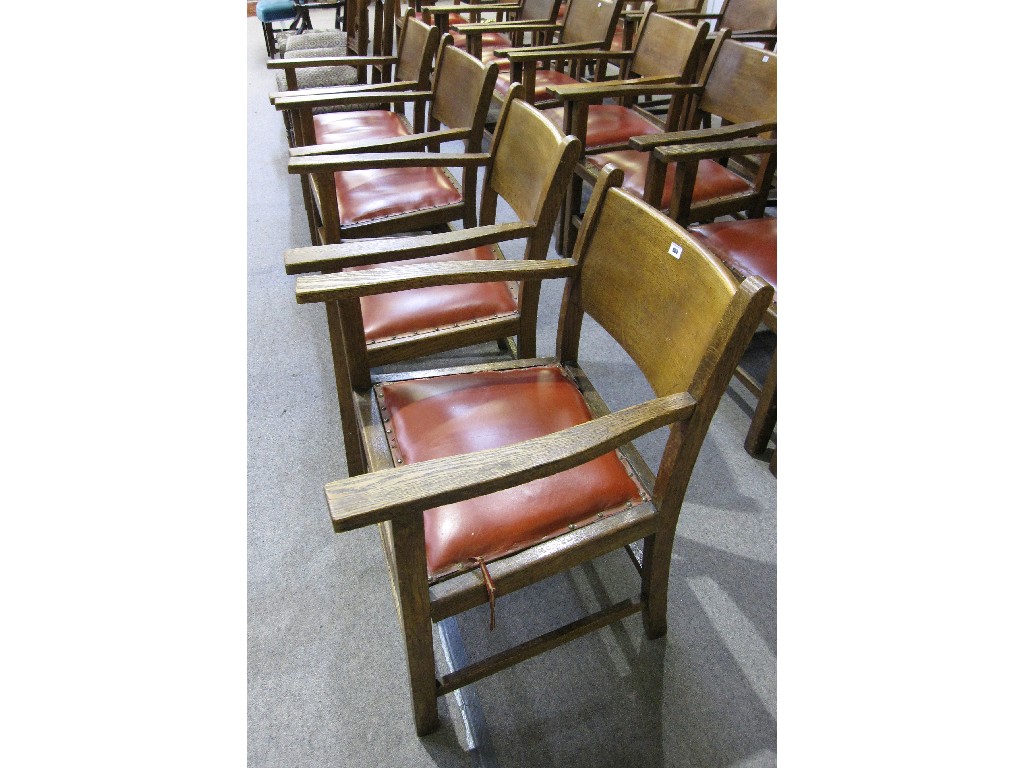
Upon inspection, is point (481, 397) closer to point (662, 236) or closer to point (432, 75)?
point (662, 236)

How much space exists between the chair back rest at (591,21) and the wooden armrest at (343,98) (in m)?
1.02

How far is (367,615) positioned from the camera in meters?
1.23

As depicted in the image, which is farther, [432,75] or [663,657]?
[432,75]

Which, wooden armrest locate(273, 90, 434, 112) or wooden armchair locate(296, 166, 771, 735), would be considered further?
wooden armrest locate(273, 90, 434, 112)

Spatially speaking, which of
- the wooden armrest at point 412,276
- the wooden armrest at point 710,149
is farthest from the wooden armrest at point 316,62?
the wooden armrest at point 412,276

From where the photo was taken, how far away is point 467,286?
4.38 ft

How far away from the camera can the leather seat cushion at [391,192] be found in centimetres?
165

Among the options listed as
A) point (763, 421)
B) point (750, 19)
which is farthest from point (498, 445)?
point (750, 19)

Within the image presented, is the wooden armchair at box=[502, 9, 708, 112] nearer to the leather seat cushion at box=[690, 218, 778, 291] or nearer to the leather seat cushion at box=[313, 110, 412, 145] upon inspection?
the leather seat cushion at box=[313, 110, 412, 145]

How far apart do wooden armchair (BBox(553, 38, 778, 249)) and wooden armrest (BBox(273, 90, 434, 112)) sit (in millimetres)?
492

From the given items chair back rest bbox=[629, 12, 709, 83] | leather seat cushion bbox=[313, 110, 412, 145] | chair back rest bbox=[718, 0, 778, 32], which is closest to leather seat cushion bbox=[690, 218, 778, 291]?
chair back rest bbox=[629, 12, 709, 83]

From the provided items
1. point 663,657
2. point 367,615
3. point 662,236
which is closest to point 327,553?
point 367,615

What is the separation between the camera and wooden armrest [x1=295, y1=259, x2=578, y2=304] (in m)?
0.97
